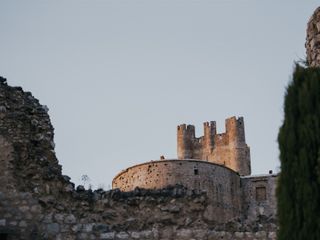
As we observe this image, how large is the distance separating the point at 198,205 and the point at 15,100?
9.32 feet

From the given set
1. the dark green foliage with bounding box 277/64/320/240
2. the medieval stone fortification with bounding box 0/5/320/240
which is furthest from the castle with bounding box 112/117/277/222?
the dark green foliage with bounding box 277/64/320/240

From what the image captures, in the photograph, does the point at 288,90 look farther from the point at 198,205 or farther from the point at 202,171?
the point at 202,171

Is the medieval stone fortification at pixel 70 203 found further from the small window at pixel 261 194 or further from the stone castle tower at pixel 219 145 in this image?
the stone castle tower at pixel 219 145

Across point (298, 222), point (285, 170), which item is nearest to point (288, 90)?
point (285, 170)

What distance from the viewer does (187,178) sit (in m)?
42.0

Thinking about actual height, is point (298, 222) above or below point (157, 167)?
below

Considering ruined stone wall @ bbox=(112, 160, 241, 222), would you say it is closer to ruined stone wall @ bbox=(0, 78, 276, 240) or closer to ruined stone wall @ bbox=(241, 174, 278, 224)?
ruined stone wall @ bbox=(241, 174, 278, 224)

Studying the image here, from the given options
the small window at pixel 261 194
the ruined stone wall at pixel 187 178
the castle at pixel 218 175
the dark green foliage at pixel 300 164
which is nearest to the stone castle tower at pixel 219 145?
the castle at pixel 218 175

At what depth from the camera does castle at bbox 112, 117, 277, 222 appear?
41.4 meters

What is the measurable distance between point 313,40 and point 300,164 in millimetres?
3064

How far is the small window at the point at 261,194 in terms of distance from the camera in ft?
159

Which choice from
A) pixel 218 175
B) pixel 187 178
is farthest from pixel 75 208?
pixel 218 175

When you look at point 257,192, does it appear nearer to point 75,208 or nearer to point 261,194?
point 261,194

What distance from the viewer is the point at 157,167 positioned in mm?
41562
